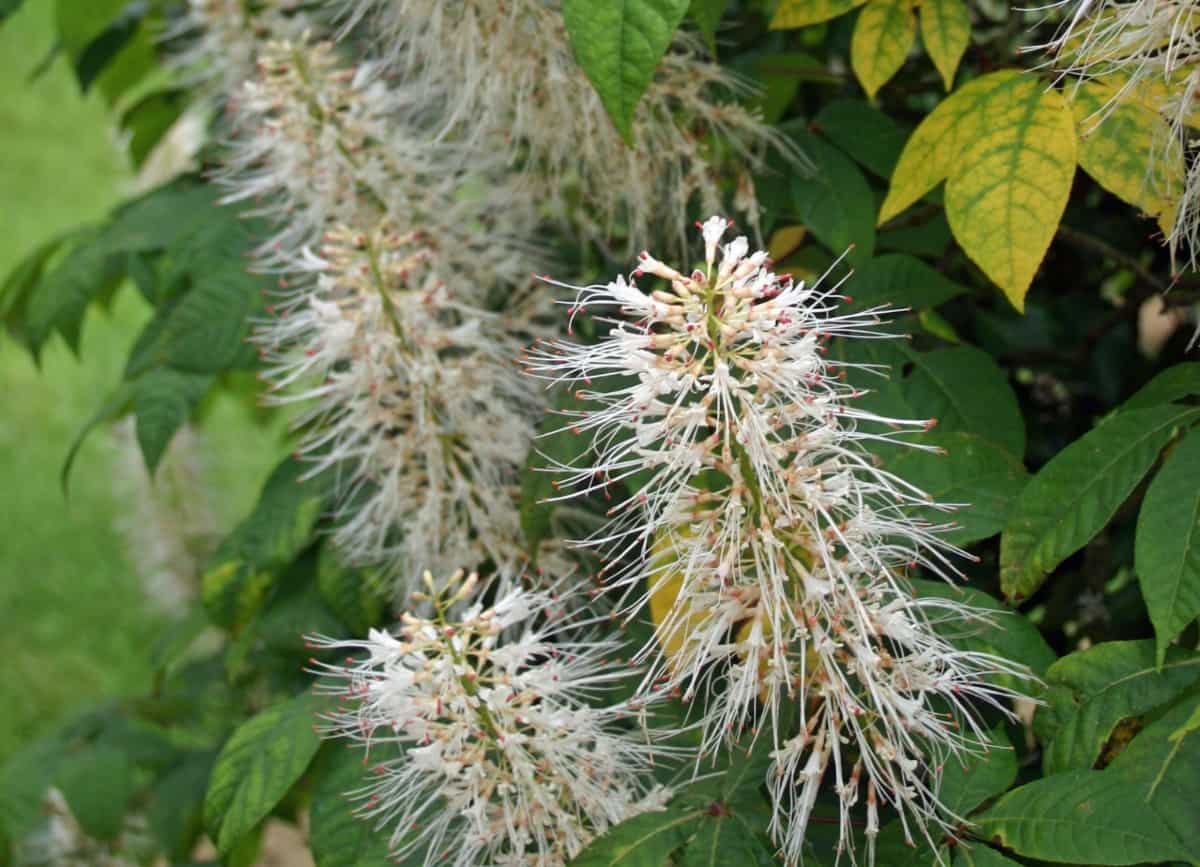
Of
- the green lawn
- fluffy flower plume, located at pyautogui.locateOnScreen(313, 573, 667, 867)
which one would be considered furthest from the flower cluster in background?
the green lawn

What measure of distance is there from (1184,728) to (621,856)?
46 centimetres

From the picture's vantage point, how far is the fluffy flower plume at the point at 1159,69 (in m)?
1.13

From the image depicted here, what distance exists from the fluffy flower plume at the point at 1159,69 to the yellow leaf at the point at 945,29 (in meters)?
0.12

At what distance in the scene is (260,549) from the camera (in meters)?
1.69

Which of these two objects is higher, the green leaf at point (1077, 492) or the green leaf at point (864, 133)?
the green leaf at point (864, 133)

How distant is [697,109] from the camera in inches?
60.7

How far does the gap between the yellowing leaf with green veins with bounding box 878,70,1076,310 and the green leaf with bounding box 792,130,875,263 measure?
0.16 metres

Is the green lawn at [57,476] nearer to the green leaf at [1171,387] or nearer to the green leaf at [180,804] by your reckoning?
the green leaf at [180,804]

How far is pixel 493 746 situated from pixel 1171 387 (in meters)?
0.73

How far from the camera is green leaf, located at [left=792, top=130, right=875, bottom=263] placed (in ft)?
4.82

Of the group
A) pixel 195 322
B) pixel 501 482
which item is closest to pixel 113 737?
pixel 195 322

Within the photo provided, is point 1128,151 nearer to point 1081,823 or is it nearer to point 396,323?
point 1081,823

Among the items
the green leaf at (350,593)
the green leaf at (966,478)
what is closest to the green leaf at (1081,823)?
the green leaf at (966,478)

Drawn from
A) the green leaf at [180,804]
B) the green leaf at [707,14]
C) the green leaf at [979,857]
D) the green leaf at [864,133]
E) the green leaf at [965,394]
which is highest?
the green leaf at [707,14]
